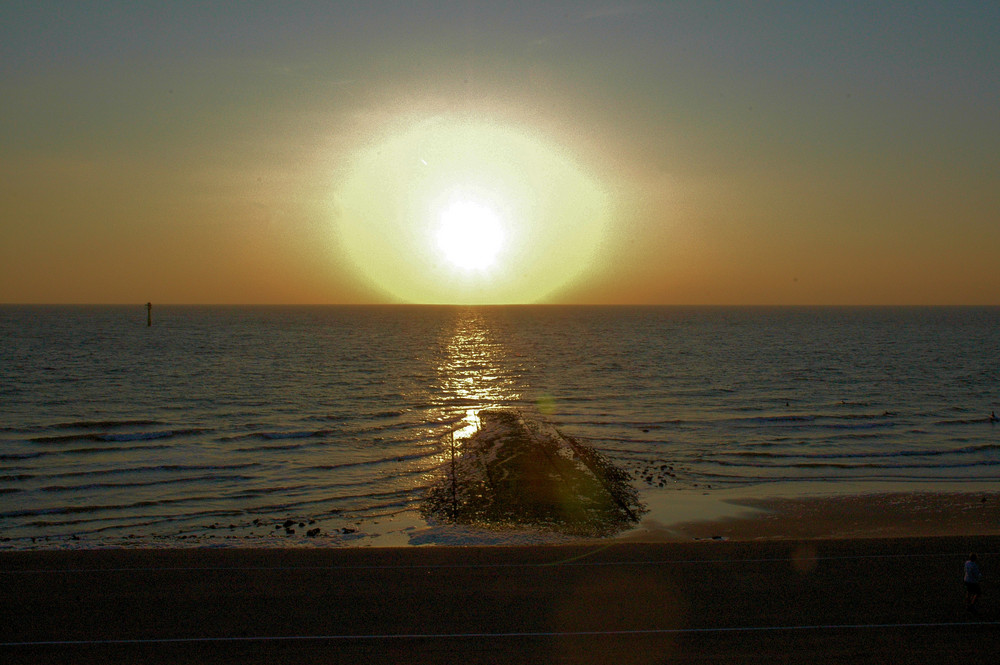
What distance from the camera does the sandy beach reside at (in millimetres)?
13852

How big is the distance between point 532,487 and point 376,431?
649 inches

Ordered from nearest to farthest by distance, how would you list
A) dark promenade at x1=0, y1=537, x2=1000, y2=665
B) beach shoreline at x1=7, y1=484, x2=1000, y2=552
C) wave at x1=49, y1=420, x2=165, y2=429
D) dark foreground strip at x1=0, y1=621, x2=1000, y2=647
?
dark promenade at x1=0, y1=537, x2=1000, y2=665 < dark foreground strip at x1=0, y1=621, x2=1000, y2=647 < beach shoreline at x1=7, y1=484, x2=1000, y2=552 < wave at x1=49, y1=420, x2=165, y2=429

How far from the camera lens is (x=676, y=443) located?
130ft

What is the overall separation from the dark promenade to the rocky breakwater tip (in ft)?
13.6

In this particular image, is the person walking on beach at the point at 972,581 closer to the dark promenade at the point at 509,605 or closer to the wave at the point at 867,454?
the dark promenade at the point at 509,605

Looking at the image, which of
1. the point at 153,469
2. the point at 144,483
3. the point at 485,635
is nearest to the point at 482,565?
the point at 485,635

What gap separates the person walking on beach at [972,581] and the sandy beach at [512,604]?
0.29 m

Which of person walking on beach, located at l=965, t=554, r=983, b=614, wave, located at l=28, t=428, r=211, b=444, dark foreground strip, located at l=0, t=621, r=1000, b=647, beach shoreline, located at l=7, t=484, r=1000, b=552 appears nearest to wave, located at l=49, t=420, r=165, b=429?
wave, located at l=28, t=428, r=211, b=444

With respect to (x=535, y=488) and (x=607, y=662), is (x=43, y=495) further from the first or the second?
(x=607, y=662)

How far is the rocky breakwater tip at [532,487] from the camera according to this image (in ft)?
79.6

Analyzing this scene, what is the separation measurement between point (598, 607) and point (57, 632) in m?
10.3

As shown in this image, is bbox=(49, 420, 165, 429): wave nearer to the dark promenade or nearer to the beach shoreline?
the beach shoreline

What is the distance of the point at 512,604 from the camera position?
16094mm

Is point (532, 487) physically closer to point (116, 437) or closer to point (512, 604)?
point (512, 604)
